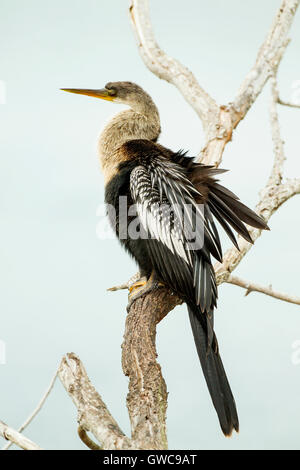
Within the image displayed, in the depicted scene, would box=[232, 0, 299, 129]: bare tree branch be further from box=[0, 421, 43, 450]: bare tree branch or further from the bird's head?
box=[0, 421, 43, 450]: bare tree branch

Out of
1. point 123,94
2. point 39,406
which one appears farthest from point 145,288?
point 123,94

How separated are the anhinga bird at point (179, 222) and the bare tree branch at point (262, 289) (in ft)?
2.84

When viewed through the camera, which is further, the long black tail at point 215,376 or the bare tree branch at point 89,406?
the long black tail at point 215,376

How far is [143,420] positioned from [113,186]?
4.50 ft

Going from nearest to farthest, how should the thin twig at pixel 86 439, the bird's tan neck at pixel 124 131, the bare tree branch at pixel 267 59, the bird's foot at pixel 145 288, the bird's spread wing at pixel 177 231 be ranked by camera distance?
1. the thin twig at pixel 86 439
2. the bird's spread wing at pixel 177 231
3. the bird's foot at pixel 145 288
4. the bird's tan neck at pixel 124 131
5. the bare tree branch at pixel 267 59

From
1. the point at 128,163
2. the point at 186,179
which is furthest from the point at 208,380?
the point at 128,163

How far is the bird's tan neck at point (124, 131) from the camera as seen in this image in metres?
3.28

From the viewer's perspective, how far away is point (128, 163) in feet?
9.89

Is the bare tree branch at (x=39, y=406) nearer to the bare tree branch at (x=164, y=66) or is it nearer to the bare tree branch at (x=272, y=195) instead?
the bare tree branch at (x=272, y=195)

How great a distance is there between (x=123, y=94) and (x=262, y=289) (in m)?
1.65

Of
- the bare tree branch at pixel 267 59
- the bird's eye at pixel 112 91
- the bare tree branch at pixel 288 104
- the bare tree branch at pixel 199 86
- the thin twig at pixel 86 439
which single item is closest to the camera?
the thin twig at pixel 86 439

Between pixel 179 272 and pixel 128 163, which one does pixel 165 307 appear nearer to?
pixel 179 272

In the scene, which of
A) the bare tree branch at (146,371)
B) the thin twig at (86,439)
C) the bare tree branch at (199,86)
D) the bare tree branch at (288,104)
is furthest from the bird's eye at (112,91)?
the thin twig at (86,439)
